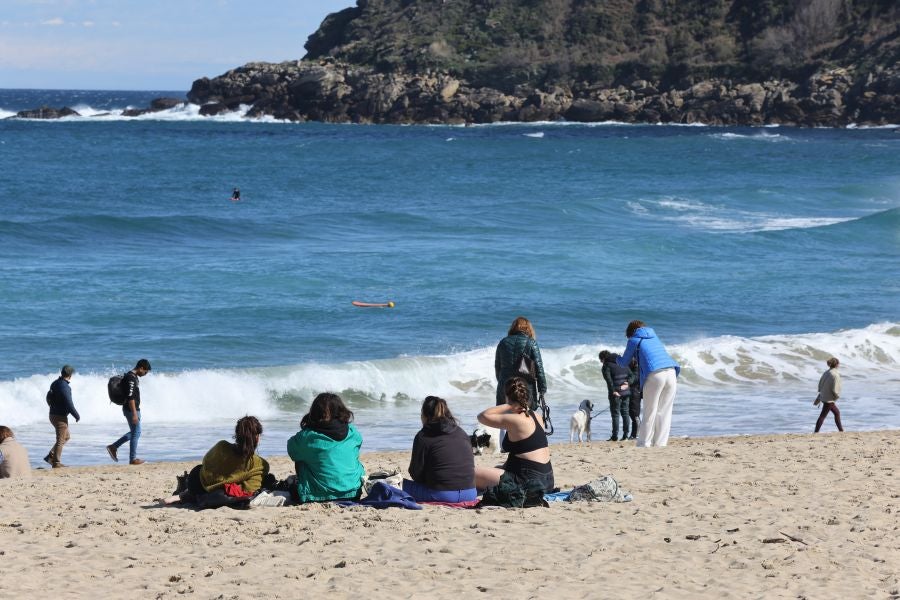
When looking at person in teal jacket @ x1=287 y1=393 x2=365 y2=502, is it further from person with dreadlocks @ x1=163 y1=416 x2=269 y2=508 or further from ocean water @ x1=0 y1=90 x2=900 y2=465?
ocean water @ x1=0 y1=90 x2=900 y2=465

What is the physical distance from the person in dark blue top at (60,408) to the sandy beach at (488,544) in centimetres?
229

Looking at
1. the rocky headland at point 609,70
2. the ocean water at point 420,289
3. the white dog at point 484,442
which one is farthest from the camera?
the rocky headland at point 609,70

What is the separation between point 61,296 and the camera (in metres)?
24.2

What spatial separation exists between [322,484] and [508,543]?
5.43 ft

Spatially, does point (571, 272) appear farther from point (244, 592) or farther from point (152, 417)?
point (244, 592)

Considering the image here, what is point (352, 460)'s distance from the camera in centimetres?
888

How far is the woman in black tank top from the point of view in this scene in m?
8.55

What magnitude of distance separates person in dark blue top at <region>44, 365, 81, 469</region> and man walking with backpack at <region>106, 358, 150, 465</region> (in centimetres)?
52

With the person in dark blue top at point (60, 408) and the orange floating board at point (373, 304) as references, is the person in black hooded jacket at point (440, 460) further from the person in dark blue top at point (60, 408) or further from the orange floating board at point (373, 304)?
the orange floating board at point (373, 304)

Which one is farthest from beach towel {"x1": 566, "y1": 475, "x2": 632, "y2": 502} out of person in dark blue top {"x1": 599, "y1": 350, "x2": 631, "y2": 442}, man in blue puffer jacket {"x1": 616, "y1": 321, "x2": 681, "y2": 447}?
person in dark blue top {"x1": 599, "y1": 350, "x2": 631, "y2": 442}

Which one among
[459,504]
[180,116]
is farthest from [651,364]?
[180,116]

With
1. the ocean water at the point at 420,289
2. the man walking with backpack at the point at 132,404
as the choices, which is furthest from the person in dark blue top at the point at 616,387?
the man walking with backpack at the point at 132,404

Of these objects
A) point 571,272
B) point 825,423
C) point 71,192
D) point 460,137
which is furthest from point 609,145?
point 825,423

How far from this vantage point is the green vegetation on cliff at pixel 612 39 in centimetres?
11250
